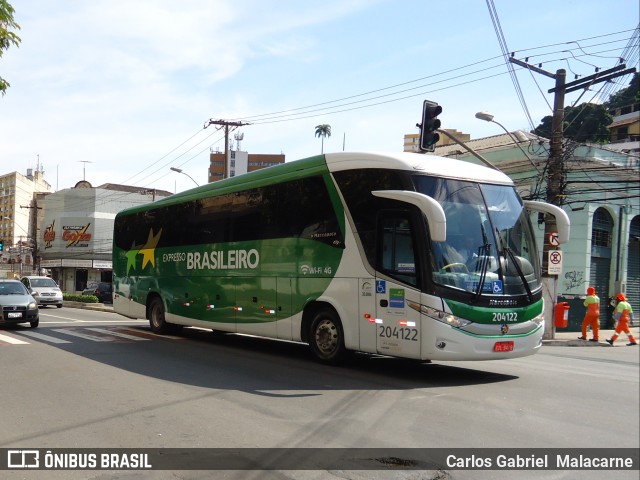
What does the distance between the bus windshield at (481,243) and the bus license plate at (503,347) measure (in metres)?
0.73

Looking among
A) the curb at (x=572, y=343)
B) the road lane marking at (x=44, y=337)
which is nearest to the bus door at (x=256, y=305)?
the road lane marking at (x=44, y=337)

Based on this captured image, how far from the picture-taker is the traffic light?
13.5 m

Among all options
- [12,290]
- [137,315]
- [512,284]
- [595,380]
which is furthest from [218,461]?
[12,290]

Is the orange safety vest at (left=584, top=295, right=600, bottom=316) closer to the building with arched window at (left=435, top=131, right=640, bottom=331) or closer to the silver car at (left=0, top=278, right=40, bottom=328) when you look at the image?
the building with arched window at (left=435, top=131, right=640, bottom=331)

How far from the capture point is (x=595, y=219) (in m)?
25.4

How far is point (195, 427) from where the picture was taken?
6.09m

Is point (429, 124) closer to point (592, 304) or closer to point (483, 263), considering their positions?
point (483, 263)

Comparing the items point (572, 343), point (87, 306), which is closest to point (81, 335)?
point (572, 343)

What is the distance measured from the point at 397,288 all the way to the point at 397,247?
1.99 feet

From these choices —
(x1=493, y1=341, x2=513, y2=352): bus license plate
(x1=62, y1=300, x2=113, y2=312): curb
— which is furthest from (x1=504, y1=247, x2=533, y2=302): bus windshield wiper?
(x1=62, y1=300, x2=113, y2=312): curb

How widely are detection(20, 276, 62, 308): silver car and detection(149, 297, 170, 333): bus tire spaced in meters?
16.2

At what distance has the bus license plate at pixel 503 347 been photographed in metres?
8.37

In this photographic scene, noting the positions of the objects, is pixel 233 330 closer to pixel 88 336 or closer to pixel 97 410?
pixel 88 336

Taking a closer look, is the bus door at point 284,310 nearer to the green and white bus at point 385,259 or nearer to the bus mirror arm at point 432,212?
the green and white bus at point 385,259
